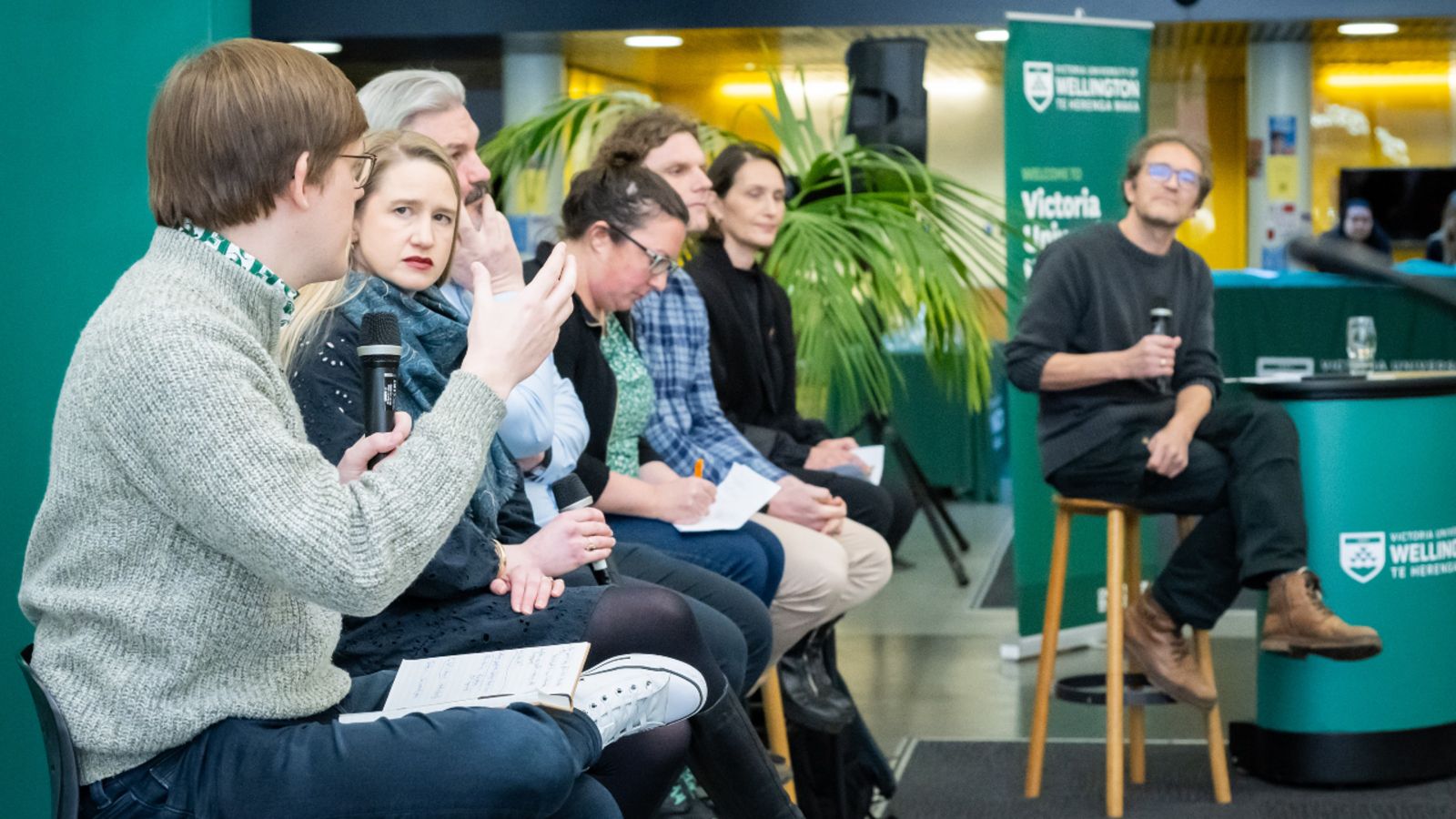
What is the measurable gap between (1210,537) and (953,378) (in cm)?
138

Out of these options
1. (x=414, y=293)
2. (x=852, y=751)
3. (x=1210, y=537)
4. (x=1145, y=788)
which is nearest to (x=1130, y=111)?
(x=1210, y=537)

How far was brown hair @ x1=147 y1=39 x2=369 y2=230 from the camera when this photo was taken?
4.45ft

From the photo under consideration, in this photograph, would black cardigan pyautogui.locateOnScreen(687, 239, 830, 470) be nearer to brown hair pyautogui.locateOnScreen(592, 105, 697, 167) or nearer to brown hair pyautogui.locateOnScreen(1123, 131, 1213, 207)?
brown hair pyautogui.locateOnScreen(592, 105, 697, 167)

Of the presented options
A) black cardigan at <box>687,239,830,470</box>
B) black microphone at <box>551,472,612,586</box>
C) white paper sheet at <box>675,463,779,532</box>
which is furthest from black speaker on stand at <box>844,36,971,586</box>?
black microphone at <box>551,472,612,586</box>

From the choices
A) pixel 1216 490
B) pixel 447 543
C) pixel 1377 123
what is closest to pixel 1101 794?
pixel 1216 490

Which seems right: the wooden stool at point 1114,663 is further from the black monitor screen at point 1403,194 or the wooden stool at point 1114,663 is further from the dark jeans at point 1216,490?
the black monitor screen at point 1403,194

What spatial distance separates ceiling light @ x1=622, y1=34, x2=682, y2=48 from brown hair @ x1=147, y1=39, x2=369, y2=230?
8.18 meters

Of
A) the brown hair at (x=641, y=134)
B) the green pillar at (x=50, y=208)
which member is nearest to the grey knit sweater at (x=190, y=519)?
the green pillar at (x=50, y=208)

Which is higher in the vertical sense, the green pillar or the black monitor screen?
the black monitor screen

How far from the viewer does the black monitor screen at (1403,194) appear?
37.0ft

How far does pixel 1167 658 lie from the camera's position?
126 inches

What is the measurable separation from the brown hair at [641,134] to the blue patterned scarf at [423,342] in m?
1.24

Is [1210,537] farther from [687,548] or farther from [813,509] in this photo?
[687,548]

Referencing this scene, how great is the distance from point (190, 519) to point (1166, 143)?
269cm
